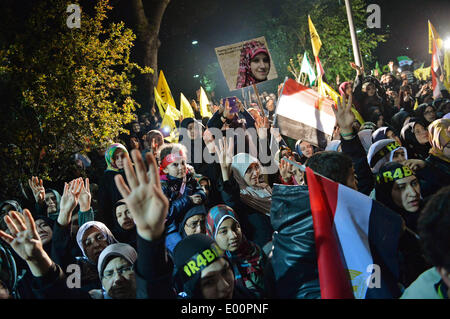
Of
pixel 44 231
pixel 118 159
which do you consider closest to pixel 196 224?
pixel 44 231

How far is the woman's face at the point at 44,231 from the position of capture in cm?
349

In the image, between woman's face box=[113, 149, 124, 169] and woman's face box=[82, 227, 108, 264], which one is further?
woman's face box=[113, 149, 124, 169]

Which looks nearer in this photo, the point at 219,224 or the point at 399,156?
the point at 219,224

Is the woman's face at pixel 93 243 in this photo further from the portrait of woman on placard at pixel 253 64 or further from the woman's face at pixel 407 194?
the portrait of woman on placard at pixel 253 64

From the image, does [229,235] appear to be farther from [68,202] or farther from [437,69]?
[437,69]

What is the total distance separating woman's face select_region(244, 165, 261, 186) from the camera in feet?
13.5

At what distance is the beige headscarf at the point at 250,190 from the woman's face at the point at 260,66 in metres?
1.64

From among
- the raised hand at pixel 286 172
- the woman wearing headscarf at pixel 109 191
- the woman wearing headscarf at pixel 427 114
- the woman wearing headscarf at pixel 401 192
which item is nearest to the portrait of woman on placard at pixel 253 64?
the raised hand at pixel 286 172

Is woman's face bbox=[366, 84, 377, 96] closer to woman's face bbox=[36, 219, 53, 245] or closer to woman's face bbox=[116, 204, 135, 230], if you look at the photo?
woman's face bbox=[116, 204, 135, 230]

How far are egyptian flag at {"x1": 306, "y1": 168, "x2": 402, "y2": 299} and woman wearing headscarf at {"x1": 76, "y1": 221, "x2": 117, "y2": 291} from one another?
2.07 metres

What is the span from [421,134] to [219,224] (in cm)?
384

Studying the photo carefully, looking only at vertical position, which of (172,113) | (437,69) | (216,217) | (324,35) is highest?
(324,35)

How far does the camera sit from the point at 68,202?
3318mm

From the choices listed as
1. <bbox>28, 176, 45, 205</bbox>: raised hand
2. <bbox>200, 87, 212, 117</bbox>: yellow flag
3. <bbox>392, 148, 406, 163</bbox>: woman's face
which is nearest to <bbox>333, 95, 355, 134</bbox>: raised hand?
<bbox>392, 148, 406, 163</bbox>: woman's face
